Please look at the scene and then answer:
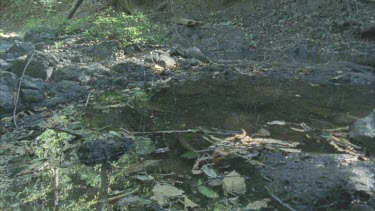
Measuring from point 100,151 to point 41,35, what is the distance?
10.8 metres

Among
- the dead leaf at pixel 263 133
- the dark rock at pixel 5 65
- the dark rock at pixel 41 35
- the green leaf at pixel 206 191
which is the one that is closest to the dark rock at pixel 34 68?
the dark rock at pixel 5 65

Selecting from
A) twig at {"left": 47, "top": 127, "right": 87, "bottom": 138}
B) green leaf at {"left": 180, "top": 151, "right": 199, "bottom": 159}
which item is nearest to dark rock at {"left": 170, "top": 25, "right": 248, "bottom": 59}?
twig at {"left": 47, "top": 127, "right": 87, "bottom": 138}

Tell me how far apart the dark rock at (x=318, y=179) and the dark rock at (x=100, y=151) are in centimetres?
178

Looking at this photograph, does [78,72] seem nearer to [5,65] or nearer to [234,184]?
[5,65]

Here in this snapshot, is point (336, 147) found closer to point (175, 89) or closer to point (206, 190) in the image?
point (206, 190)

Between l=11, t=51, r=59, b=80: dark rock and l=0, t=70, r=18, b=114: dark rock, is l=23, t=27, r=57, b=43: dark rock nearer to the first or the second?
l=11, t=51, r=59, b=80: dark rock

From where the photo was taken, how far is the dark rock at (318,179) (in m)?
3.76

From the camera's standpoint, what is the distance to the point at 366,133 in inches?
181

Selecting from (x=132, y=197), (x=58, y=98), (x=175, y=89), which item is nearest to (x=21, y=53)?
(x=58, y=98)

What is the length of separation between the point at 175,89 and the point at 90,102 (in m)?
1.82

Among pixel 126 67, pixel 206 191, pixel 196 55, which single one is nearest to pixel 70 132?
pixel 206 191

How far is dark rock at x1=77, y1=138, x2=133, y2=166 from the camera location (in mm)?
5027

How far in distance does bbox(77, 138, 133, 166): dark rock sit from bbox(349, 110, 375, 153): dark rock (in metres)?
2.75

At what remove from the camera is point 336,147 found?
4848 millimetres
